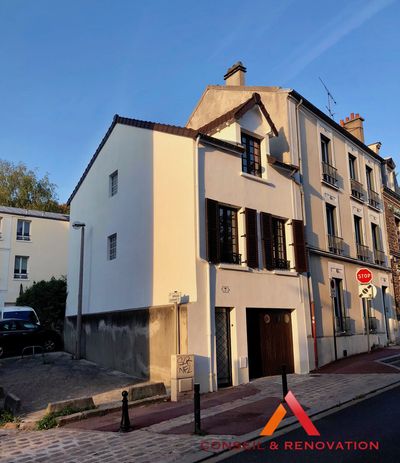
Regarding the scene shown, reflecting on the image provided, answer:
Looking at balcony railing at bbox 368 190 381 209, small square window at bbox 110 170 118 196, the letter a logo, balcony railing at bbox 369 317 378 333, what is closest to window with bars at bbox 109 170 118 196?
small square window at bbox 110 170 118 196

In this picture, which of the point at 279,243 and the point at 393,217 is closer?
the point at 279,243

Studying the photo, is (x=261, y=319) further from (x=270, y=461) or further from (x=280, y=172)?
(x=270, y=461)

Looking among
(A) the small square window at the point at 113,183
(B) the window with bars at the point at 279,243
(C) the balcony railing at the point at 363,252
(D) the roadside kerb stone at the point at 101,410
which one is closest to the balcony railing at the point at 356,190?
(C) the balcony railing at the point at 363,252

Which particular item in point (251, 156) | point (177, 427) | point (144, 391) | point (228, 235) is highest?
point (251, 156)

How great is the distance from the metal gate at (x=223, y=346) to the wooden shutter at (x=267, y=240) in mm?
2133

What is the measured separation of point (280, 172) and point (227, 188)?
2810 millimetres

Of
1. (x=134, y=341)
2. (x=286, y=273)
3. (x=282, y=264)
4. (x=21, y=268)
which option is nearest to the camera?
Answer: (x=134, y=341)

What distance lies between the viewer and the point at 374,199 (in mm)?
21109

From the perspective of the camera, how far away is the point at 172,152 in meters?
12.6

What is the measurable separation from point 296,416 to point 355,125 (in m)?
18.8

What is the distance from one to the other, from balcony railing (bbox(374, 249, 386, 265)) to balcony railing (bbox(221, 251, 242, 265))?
34.0 feet

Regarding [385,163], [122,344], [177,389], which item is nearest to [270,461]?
[177,389]

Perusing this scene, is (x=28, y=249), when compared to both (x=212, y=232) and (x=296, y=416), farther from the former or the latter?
(x=296, y=416)

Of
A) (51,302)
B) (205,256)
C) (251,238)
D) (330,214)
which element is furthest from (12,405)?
(51,302)
